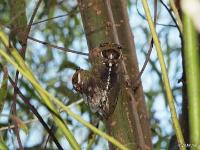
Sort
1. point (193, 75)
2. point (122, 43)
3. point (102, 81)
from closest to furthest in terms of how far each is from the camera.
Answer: point (193, 75) → point (102, 81) → point (122, 43)

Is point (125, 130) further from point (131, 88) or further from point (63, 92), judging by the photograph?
point (63, 92)

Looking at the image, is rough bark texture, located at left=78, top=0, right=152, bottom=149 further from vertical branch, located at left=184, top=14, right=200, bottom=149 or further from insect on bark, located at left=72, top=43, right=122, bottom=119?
vertical branch, located at left=184, top=14, right=200, bottom=149

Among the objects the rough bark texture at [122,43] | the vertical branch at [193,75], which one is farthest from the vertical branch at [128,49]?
the vertical branch at [193,75]

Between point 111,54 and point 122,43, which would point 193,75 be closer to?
point 111,54

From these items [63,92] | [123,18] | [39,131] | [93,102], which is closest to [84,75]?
[93,102]

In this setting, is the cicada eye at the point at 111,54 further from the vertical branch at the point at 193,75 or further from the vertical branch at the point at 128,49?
the vertical branch at the point at 193,75

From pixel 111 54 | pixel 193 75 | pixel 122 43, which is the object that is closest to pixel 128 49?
pixel 122 43

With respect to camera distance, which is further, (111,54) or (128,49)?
(128,49)
